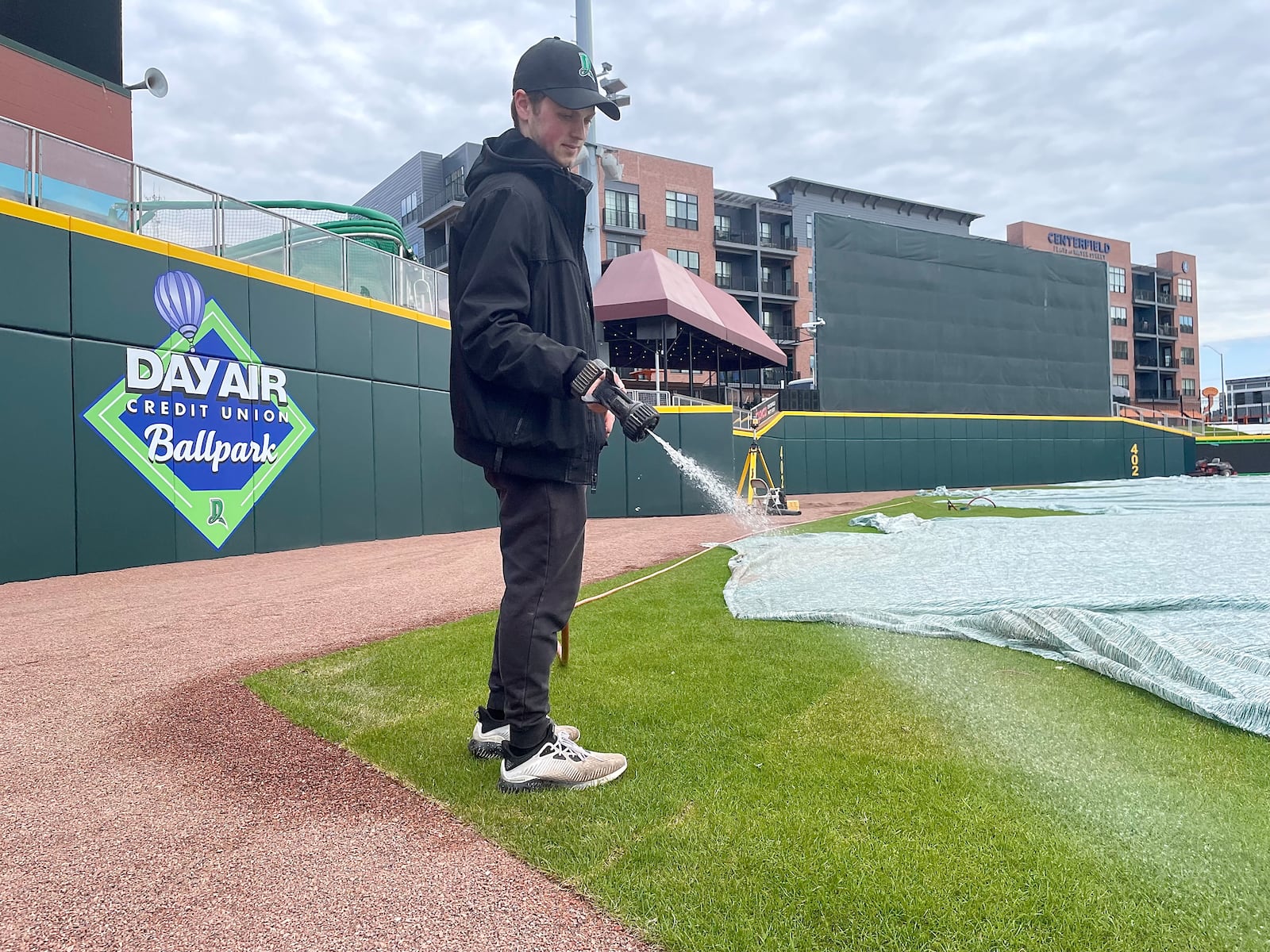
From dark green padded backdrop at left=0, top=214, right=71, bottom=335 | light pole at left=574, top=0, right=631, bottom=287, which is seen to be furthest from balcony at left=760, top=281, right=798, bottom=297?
dark green padded backdrop at left=0, top=214, right=71, bottom=335

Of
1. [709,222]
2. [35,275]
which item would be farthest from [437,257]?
[35,275]

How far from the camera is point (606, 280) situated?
22.1 metres

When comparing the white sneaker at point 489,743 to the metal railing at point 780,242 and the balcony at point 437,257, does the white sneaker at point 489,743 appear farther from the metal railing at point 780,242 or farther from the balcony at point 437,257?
the metal railing at point 780,242

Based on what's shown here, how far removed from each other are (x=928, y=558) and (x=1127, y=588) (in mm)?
1779

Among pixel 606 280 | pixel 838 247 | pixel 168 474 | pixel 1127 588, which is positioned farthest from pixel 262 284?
pixel 838 247

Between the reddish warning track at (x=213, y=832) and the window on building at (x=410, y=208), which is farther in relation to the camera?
the window on building at (x=410, y=208)

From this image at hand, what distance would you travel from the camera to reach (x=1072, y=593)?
4.13 meters

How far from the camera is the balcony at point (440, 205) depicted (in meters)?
37.2

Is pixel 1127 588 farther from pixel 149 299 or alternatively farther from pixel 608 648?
pixel 149 299

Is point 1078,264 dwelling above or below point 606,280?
above

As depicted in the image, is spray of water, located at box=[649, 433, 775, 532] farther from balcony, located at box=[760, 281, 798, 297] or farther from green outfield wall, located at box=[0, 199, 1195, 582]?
balcony, located at box=[760, 281, 798, 297]

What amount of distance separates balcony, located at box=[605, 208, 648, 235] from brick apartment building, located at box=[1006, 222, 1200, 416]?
95.3 ft

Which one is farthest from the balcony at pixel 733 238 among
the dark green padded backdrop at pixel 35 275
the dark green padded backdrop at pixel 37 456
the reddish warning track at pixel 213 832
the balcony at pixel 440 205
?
the reddish warning track at pixel 213 832

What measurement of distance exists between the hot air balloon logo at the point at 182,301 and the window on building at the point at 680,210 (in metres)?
32.4
